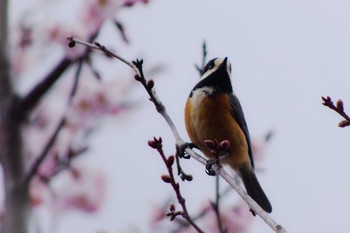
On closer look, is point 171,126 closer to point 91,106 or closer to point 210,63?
Answer: point 210,63

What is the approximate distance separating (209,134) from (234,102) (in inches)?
14.0

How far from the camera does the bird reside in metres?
3.56

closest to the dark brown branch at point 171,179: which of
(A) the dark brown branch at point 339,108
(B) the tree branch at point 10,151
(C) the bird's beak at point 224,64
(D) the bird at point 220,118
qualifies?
(A) the dark brown branch at point 339,108

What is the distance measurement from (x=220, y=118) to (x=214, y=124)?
0.07 metres

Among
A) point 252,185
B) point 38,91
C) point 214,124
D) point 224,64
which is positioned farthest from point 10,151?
point 252,185

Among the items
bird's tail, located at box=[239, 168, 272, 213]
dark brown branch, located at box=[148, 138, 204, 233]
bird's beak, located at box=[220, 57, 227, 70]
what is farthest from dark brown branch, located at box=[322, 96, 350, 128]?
bird's tail, located at box=[239, 168, 272, 213]

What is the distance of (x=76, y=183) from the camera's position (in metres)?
5.13

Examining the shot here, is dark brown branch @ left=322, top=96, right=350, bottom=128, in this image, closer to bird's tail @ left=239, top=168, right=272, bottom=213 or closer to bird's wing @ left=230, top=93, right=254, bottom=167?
bird's wing @ left=230, top=93, right=254, bottom=167

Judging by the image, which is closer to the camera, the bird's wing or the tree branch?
the tree branch

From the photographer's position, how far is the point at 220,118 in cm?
365

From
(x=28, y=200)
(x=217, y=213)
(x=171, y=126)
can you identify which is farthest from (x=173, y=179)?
(x=28, y=200)

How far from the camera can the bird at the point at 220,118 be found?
140 inches

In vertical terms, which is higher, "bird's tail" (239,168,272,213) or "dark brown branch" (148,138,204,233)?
"bird's tail" (239,168,272,213)

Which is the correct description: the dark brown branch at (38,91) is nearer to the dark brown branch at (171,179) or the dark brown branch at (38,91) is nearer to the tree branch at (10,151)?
the tree branch at (10,151)
